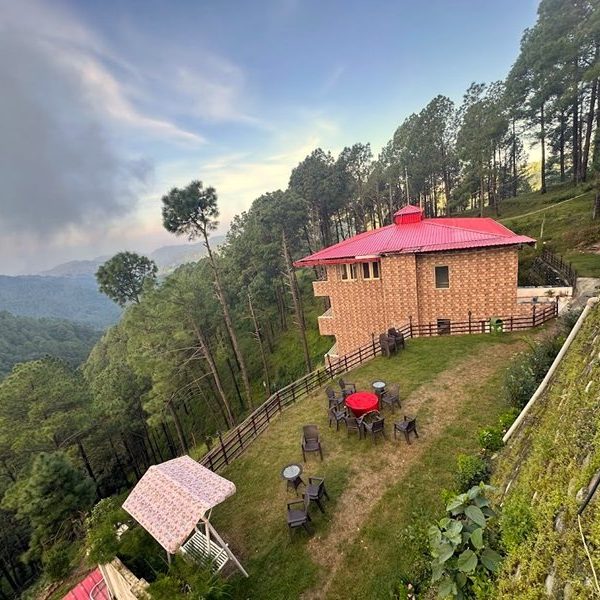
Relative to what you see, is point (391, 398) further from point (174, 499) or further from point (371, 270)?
point (371, 270)

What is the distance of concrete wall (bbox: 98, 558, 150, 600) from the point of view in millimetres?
7240

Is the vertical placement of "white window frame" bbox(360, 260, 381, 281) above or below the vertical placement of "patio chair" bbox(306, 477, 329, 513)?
above

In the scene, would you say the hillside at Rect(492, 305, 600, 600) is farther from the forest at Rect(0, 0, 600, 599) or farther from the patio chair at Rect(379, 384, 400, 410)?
the forest at Rect(0, 0, 600, 599)

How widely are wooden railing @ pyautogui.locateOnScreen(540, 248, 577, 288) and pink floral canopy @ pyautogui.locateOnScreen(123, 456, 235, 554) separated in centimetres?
2102

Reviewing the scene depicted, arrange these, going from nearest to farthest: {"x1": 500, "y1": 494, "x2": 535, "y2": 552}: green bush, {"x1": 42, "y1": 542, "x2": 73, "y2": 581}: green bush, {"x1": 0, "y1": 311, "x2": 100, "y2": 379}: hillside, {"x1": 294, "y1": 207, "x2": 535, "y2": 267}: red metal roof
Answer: {"x1": 500, "y1": 494, "x2": 535, "y2": 552}: green bush → {"x1": 42, "y1": 542, "x2": 73, "y2": 581}: green bush → {"x1": 294, "y1": 207, "x2": 535, "y2": 267}: red metal roof → {"x1": 0, "y1": 311, "x2": 100, "y2": 379}: hillside

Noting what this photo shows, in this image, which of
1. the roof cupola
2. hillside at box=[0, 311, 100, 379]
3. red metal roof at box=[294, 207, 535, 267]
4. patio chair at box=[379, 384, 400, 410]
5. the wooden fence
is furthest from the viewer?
hillside at box=[0, 311, 100, 379]

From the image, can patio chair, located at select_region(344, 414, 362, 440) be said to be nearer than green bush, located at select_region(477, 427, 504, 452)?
No

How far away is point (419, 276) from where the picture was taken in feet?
58.1

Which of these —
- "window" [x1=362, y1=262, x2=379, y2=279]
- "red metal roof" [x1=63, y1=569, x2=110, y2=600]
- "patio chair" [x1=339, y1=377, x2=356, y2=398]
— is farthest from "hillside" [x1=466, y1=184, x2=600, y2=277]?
"red metal roof" [x1=63, y1=569, x2=110, y2=600]

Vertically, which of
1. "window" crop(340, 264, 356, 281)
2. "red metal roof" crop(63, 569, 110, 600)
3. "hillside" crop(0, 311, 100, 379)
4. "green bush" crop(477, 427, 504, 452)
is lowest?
"hillside" crop(0, 311, 100, 379)

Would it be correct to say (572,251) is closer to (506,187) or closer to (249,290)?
(249,290)

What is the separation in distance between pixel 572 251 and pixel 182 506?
30.6 meters

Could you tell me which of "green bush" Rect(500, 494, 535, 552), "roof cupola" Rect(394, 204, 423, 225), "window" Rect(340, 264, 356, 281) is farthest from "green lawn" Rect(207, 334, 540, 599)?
"roof cupola" Rect(394, 204, 423, 225)

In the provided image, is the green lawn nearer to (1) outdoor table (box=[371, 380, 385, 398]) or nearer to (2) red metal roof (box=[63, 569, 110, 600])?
(1) outdoor table (box=[371, 380, 385, 398])
